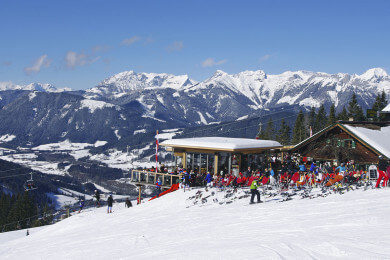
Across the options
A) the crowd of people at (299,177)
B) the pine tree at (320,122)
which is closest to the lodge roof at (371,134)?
the crowd of people at (299,177)

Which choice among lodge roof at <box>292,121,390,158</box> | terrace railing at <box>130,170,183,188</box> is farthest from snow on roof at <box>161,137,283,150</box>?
lodge roof at <box>292,121,390,158</box>

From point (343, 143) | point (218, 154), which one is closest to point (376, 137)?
point (343, 143)

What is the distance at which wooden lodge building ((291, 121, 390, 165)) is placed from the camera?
89.9 feet

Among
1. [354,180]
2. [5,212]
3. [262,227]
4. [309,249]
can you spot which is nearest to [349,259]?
[309,249]

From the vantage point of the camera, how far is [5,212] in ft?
266

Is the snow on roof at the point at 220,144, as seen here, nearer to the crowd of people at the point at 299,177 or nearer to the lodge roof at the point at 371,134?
the crowd of people at the point at 299,177

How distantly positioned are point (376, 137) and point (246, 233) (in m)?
20.0

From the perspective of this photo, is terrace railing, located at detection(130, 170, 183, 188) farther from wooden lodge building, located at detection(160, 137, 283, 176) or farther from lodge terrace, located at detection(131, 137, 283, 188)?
wooden lodge building, located at detection(160, 137, 283, 176)

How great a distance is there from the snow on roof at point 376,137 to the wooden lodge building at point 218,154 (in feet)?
22.5

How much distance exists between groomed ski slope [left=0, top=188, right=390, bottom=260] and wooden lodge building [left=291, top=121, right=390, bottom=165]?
11160 mm

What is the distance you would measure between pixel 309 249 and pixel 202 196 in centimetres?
1248

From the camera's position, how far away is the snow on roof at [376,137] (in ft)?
86.3

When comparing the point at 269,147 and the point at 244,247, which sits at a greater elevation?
the point at 269,147

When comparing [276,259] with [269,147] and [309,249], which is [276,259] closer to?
[309,249]
